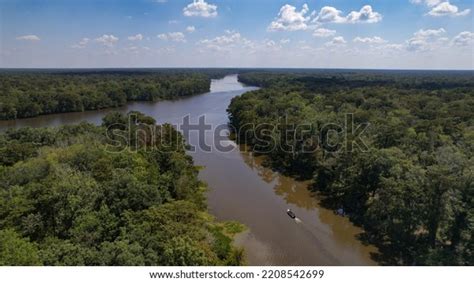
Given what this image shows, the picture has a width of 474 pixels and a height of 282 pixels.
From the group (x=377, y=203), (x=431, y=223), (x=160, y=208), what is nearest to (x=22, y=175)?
(x=160, y=208)

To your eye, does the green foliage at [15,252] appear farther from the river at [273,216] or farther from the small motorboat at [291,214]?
the small motorboat at [291,214]

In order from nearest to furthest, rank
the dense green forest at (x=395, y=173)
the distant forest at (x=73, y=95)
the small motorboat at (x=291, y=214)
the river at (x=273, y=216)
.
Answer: the dense green forest at (x=395, y=173) < the river at (x=273, y=216) < the small motorboat at (x=291, y=214) < the distant forest at (x=73, y=95)

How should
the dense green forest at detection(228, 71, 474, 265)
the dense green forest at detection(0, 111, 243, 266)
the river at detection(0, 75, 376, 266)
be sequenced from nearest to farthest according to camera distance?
1. the dense green forest at detection(0, 111, 243, 266)
2. the dense green forest at detection(228, 71, 474, 265)
3. the river at detection(0, 75, 376, 266)

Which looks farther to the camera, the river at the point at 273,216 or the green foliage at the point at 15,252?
the river at the point at 273,216

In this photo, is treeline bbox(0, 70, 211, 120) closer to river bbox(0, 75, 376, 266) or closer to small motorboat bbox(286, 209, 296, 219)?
river bbox(0, 75, 376, 266)

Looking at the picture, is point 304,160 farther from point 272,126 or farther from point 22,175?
point 22,175

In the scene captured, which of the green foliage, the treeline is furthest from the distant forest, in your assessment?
the green foliage

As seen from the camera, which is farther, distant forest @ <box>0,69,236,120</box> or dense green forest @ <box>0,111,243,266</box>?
distant forest @ <box>0,69,236,120</box>

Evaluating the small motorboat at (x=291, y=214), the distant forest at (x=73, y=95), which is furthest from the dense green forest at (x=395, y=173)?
the distant forest at (x=73, y=95)
